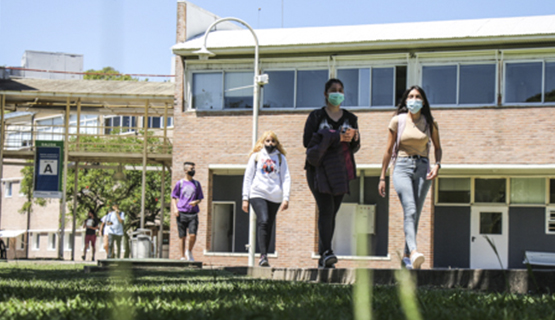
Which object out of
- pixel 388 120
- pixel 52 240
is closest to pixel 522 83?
pixel 388 120

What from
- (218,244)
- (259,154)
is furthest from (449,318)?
(218,244)

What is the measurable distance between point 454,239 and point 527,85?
6620mm

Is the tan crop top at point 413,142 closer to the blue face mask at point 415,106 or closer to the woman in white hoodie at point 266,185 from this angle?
the blue face mask at point 415,106

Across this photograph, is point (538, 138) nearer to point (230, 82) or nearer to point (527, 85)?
point (527, 85)

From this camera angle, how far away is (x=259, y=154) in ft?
34.1

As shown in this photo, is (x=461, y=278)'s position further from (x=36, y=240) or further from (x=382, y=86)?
(x=36, y=240)

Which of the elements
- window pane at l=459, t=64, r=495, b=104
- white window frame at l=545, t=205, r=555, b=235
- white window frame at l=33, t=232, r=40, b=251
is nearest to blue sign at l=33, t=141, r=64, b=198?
window pane at l=459, t=64, r=495, b=104

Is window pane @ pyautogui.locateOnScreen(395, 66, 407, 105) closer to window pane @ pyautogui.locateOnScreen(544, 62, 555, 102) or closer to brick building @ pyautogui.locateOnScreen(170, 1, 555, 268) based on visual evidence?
brick building @ pyautogui.locateOnScreen(170, 1, 555, 268)

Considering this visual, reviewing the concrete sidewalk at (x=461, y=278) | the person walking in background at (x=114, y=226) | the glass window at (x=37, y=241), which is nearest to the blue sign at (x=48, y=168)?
the person walking in background at (x=114, y=226)

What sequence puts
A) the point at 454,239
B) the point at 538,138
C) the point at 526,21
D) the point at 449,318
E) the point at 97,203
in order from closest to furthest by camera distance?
the point at 449,318, the point at 538,138, the point at 526,21, the point at 454,239, the point at 97,203

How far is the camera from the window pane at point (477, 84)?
88.8 ft

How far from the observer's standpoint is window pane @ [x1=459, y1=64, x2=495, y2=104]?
88.8 feet

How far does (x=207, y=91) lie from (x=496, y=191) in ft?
35.7

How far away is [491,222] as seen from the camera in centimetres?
3038
